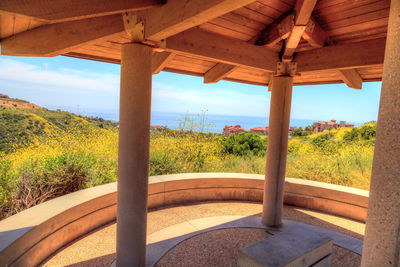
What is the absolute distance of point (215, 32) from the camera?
362 centimetres

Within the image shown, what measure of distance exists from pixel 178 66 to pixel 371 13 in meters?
2.90

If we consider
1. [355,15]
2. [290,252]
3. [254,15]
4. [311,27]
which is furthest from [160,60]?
[290,252]

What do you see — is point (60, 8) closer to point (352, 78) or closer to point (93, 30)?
point (93, 30)

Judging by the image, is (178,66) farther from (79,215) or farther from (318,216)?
(318,216)

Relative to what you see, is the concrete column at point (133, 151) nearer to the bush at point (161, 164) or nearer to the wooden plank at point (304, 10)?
the wooden plank at point (304, 10)

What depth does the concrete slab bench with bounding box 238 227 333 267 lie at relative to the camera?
2500 mm

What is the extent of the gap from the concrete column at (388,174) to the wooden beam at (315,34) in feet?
7.87

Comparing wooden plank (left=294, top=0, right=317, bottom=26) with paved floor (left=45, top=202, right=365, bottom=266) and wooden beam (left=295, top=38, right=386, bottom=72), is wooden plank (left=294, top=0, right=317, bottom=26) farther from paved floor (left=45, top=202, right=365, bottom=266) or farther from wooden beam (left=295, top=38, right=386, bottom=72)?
paved floor (left=45, top=202, right=365, bottom=266)

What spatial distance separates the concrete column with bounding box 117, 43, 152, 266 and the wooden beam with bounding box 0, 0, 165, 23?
0.64 meters

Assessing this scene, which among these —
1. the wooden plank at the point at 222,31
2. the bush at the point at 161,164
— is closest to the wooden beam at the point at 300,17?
the wooden plank at the point at 222,31

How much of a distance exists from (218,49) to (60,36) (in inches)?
74.8

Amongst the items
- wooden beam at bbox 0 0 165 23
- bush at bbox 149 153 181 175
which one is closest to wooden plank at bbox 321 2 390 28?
wooden beam at bbox 0 0 165 23

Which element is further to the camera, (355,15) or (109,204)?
(109,204)

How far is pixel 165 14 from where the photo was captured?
7.23 feet
